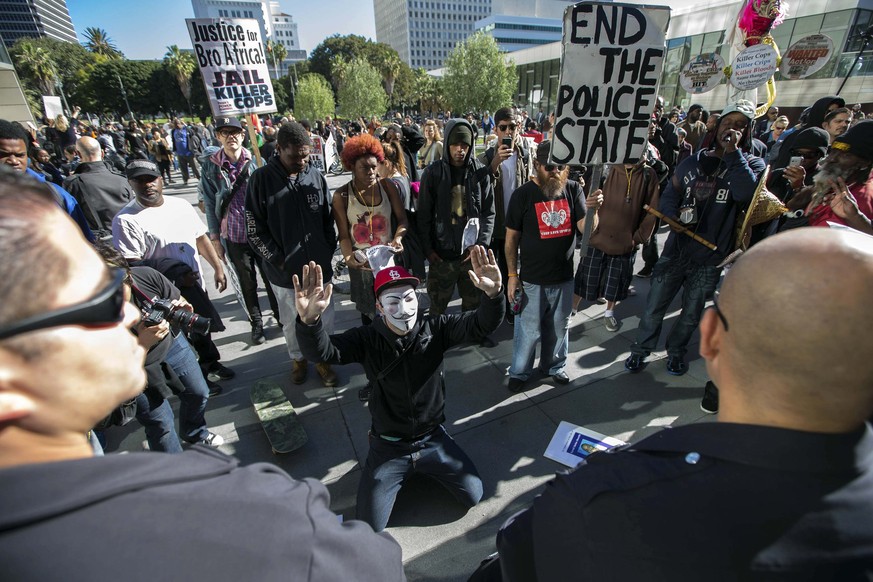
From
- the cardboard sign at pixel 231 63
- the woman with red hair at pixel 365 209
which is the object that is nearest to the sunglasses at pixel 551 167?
the woman with red hair at pixel 365 209

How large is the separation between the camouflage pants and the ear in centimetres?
312

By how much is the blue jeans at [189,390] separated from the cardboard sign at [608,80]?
298 centimetres

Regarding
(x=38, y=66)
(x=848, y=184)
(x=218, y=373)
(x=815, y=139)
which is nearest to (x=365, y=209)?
(x=218, y=373)

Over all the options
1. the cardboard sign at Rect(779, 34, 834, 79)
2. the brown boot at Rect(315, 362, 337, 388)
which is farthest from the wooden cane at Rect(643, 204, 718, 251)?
the cardboard sign at Rect(779, 34, 834, 79)

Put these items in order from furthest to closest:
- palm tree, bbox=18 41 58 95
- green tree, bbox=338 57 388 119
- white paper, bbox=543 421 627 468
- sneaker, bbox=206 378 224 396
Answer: palm tree, bbox=18 41 58 95 → green tree, bbox=338 57 388 119 → sneaker, bbox=206 378 224 396 → white paper, bbox=543 421 627 468

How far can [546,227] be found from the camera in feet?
10.9

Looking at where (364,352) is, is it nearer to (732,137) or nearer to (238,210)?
(238,210)

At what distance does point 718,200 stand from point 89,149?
6.41 m

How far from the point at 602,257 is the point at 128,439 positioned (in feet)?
15.6

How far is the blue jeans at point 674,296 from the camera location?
3.60m

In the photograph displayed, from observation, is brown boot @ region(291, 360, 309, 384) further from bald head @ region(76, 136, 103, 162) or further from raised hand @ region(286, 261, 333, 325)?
bald head @ region(76, 136, 103, 162)

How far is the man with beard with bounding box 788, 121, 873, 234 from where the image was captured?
2646 mm

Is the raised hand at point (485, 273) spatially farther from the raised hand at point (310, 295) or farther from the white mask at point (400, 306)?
the raised hand at point (310, 295)

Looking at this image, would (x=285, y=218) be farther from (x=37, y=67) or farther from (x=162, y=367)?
(x=37, y=67)
